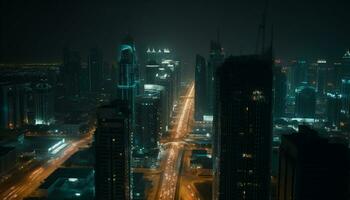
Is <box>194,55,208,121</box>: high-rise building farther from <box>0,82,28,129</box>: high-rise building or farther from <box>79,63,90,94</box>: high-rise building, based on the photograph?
<box>79,63,90,94</box>: high-rise building

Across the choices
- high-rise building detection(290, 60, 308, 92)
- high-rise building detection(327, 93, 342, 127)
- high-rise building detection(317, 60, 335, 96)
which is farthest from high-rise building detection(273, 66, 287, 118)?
high-rise building detection(290, 60, 308, 92)

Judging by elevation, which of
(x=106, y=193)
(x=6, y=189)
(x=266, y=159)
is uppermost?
(x=266, y=159)

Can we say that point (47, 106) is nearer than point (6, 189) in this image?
No

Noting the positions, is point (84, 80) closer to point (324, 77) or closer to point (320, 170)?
point (324, 77)

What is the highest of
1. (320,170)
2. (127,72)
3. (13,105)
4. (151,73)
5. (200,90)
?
(127,72)

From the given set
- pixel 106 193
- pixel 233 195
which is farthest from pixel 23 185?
pixel 233 195

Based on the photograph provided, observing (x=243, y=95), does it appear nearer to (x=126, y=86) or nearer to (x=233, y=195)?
(x=233, y=195)

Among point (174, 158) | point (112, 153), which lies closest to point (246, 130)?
point (112, 153)
